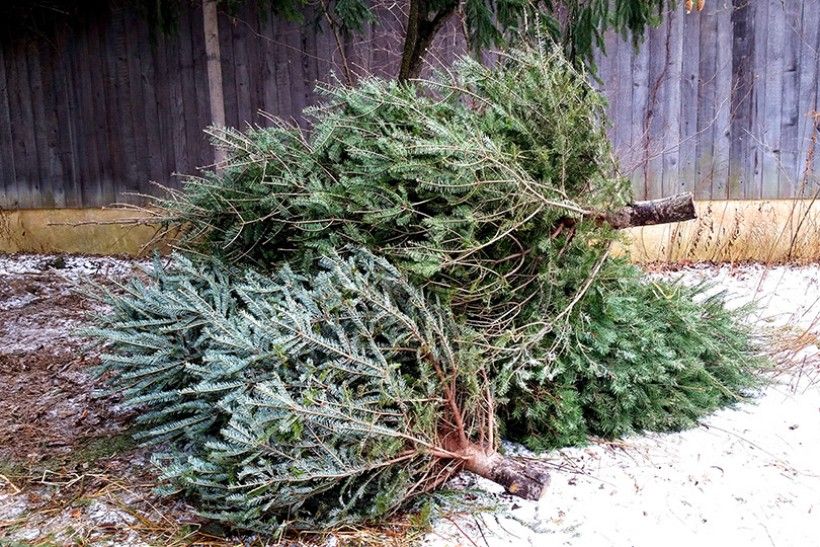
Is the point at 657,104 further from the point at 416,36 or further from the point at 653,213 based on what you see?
the point at 653,213

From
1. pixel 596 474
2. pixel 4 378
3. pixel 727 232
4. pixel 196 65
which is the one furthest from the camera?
pixel 196 65

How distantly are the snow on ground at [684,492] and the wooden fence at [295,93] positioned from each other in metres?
2.46

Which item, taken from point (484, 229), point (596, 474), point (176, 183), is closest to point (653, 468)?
point (596, 474)

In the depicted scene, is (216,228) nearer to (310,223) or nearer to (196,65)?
(310,223)

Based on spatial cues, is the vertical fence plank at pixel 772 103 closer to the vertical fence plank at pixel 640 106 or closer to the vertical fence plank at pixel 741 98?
the vertical fence plank at pixel 741 98

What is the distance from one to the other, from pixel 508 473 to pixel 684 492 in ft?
2.14

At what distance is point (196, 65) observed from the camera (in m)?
6.43

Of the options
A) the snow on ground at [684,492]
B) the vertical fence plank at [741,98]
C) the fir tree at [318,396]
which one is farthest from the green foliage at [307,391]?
the vertical fence plank at [741,98]

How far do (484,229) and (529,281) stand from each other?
0.27 metres

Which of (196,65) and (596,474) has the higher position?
(196,65)

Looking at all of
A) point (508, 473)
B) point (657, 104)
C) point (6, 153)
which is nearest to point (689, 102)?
point (657, 104)

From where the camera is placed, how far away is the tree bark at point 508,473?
2.18 metres

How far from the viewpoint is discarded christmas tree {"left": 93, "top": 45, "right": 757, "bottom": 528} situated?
6.91 feet

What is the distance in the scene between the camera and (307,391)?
2.04 m
